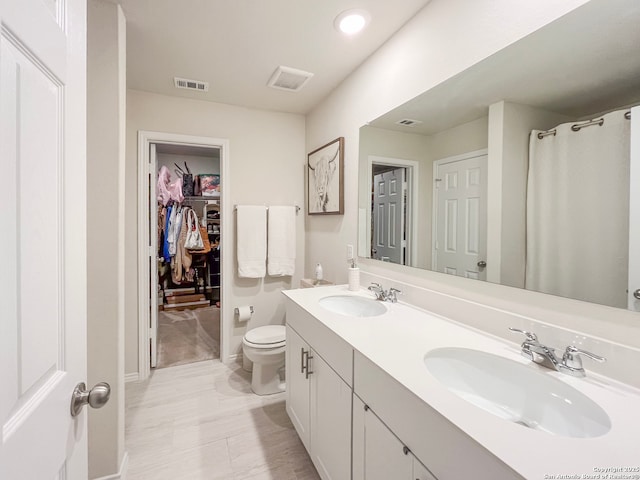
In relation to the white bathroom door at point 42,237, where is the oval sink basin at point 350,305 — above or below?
below

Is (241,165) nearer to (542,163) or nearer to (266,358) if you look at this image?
(266,358)

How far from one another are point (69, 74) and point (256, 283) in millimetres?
2349

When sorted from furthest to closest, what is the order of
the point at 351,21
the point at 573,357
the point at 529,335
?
the point at 351,21 → the point at 529,335 → the point at 573,357

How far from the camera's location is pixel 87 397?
622 mm

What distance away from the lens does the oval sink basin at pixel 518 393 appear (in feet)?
2.56

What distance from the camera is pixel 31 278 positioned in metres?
0.47

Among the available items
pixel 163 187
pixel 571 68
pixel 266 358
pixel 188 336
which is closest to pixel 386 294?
pixel 266 358

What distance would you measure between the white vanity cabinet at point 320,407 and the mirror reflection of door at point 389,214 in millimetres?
743

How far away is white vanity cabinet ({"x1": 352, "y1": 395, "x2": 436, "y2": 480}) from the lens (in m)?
0.81

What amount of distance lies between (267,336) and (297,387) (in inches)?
27.2

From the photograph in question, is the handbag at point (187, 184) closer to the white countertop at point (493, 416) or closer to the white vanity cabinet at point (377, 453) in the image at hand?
the white countertop at point (493, 416)

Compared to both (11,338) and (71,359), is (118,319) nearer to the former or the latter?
(71,359)

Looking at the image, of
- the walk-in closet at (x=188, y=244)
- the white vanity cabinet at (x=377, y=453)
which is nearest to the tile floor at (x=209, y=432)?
the white vanity cabinet at (x=377, y=453)

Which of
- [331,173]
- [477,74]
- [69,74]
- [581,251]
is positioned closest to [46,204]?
[69,74]
